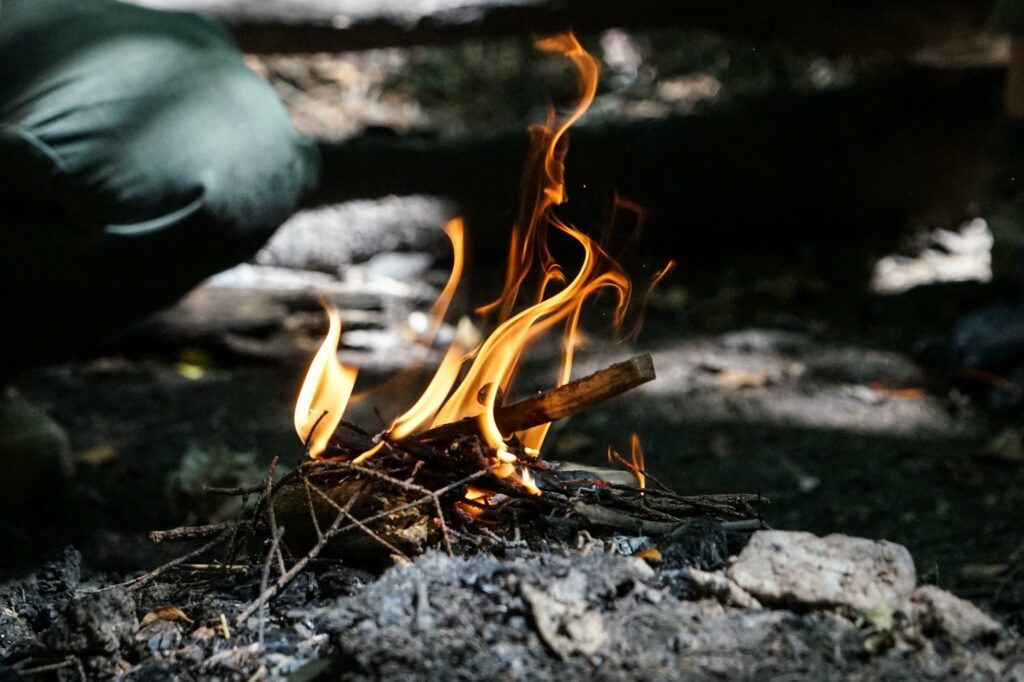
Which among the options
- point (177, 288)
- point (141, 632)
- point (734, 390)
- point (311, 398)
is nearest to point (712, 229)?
point (734, 390)

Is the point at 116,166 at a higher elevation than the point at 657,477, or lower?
higher

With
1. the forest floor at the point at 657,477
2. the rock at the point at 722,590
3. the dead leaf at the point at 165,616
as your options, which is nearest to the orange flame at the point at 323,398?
the forest floor at the point at 657,477

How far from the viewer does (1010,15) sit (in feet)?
14.1

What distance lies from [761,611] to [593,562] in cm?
27

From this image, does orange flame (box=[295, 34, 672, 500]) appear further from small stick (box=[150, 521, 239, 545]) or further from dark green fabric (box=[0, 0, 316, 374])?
dark green fabric (box=[0, 0, 316, 374])

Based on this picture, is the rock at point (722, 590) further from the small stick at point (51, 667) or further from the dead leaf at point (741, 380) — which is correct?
the dead leaf at point (741, 380)

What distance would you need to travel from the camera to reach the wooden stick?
2025mm

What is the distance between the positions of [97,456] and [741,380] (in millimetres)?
2355

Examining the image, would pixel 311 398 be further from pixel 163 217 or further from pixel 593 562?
pixel 163 217

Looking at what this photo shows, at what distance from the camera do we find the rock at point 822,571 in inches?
68.7

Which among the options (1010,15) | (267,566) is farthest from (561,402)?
(1010,15)

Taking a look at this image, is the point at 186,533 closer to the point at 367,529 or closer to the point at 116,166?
the point at 367,529

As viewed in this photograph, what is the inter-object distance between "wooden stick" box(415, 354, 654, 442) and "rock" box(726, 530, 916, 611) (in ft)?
1.16

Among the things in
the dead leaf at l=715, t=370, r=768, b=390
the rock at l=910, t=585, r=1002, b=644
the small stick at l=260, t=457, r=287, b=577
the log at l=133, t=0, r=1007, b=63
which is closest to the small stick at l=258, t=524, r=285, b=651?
the small stick at l=260, t=457, r=287, b=577
